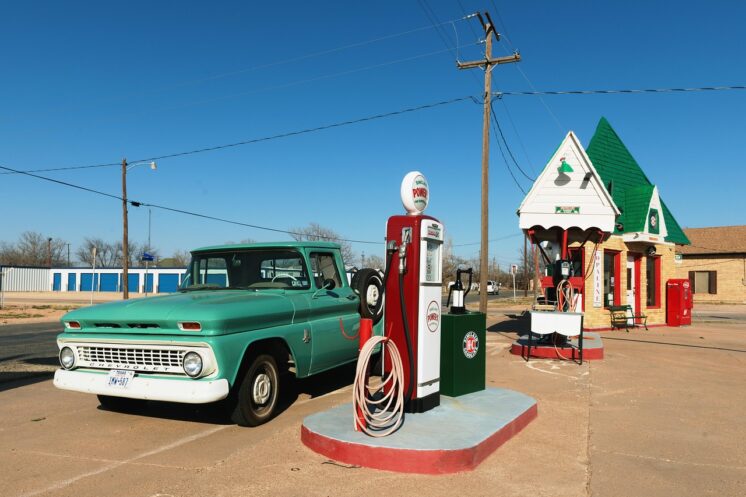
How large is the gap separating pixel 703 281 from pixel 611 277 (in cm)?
2963

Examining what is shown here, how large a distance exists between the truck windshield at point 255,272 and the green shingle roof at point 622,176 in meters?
13.5

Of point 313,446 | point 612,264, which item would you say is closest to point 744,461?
point 313,446

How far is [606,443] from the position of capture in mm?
5566

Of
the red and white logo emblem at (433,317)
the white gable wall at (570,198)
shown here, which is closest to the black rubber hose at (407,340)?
the red and white logo emblem at (433,317)

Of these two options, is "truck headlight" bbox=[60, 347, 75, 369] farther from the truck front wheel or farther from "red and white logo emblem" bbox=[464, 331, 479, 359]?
"red and white logo emblem" bbox=[464, 331, 479, 359]

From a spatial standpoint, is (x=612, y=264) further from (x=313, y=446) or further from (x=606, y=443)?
(x=313, y=446)

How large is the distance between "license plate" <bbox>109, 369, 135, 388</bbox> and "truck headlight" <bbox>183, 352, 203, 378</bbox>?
59 centimetres

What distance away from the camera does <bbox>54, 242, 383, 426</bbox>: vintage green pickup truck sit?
5266 millimetres

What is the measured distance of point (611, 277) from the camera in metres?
17.8

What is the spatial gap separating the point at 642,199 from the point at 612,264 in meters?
2.20

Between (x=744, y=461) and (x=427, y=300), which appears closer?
(x=744, y=461)

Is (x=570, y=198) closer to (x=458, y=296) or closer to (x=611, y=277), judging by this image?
(x=611, y=277)

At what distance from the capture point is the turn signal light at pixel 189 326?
527 centimetres

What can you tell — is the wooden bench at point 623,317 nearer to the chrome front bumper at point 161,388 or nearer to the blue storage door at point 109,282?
the chrome front bumper at point 161,388
